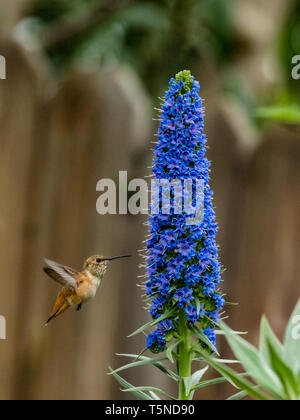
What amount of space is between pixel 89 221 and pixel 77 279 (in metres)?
1.38

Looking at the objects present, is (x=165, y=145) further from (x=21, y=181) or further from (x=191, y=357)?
(x=21, y=181)

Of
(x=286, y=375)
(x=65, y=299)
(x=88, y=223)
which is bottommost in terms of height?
(x=286, y=375)

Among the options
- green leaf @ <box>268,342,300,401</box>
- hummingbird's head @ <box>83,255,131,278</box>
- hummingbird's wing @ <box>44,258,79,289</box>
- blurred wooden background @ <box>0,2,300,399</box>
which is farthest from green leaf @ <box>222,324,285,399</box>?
blurred wooden background @ <box>0,2,300,399</box>

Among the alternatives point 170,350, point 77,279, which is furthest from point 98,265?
point 170,350

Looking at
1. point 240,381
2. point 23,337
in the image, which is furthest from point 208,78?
point 240,381

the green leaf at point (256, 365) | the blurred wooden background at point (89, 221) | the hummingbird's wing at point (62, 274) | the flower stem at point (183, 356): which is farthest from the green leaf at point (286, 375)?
the blurred wooden background at point (89, 221)

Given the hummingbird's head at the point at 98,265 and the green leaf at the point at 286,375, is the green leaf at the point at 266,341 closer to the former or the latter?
the green leaf at the point at 286,375

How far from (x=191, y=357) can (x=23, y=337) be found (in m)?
1.74

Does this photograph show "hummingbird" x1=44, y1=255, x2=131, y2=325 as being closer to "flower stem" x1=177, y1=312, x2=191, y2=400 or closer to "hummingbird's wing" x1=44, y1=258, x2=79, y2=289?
"hummingbird's wing" x1=44, y1=258, x2=79, y2=289

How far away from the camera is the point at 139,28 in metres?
3.05

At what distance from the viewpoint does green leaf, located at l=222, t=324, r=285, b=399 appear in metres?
0.52

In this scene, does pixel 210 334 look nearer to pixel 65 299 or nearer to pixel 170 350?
pixel 170 350

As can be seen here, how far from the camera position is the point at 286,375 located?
0.53 metres

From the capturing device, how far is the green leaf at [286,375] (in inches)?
20.7
